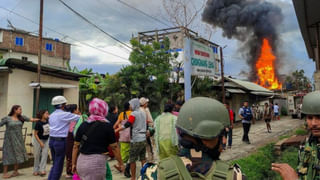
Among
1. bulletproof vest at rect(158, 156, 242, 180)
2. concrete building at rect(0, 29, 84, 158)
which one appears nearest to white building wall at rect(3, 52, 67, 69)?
concrete building at rect(0, 29, 84, 158)

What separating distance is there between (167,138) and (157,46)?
9.51 m

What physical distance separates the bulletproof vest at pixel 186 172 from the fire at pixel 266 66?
36954 mm

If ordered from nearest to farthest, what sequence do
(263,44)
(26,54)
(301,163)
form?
1. (301,163)
2. (26,54)
3. (263,44)

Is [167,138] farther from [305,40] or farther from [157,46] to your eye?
[157,46]

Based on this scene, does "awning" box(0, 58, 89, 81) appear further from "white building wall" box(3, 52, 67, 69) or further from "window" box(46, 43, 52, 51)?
"window" box(46, 43, 52, 51)

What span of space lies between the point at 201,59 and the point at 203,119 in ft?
16.3

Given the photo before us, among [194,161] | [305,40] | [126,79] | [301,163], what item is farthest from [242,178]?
[126,79]

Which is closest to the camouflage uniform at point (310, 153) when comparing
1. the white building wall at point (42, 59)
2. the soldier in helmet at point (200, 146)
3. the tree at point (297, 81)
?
the soldier in helmet at point (200, 146)

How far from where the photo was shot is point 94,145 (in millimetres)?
3045

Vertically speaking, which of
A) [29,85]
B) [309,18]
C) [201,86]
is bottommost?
[29,85]

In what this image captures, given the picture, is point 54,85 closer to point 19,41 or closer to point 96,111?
point 96,111

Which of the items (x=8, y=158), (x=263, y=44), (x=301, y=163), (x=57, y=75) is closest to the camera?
(x=301, y=163)

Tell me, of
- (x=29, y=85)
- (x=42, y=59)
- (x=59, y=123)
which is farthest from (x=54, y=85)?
(x=42, y=59)

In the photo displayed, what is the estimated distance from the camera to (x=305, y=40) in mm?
9516
